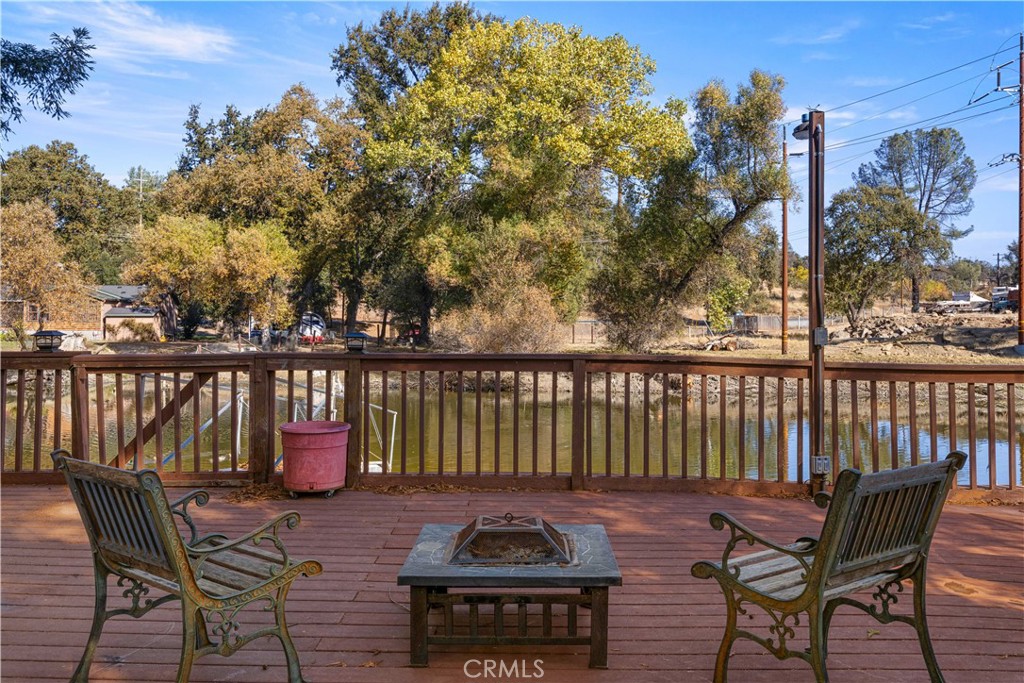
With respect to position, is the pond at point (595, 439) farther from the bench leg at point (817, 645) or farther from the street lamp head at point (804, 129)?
the bench leg at point (817, 645)

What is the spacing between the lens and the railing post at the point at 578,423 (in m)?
4.76

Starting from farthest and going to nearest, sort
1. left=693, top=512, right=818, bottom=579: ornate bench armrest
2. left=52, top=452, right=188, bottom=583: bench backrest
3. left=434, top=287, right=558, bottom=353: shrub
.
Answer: left=434, top=287, right=558, bottom=353: shrub → left=693, top=512, right=818, bottom=579: ornate bench armrest → left=52, top=452, right=188, bottom=583: bench backrest

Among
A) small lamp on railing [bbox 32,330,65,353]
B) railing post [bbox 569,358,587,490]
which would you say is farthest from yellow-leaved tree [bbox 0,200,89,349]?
railing post [bbox 569,358,587,490]

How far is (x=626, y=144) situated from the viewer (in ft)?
69.6

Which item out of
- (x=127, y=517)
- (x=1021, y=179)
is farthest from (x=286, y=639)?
(x=1021, y=179)

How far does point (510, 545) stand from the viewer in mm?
2496

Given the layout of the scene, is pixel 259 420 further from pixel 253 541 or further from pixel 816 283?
pixel 816 283

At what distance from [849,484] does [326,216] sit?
23705mm

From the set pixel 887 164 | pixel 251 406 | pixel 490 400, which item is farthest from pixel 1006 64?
pixel 251 406

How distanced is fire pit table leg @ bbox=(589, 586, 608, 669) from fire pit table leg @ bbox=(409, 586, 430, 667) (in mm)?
539

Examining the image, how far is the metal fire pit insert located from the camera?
7.94ft

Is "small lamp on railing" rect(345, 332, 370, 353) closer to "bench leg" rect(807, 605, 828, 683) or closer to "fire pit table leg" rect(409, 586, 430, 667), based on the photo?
"fire pit table leg" rect(409, 586, 430, 667)

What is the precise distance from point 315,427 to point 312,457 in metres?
0.23

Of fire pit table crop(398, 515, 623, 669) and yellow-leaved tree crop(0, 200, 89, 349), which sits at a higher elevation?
yellow-leaved tree crop(0, 200, 89, 349)
